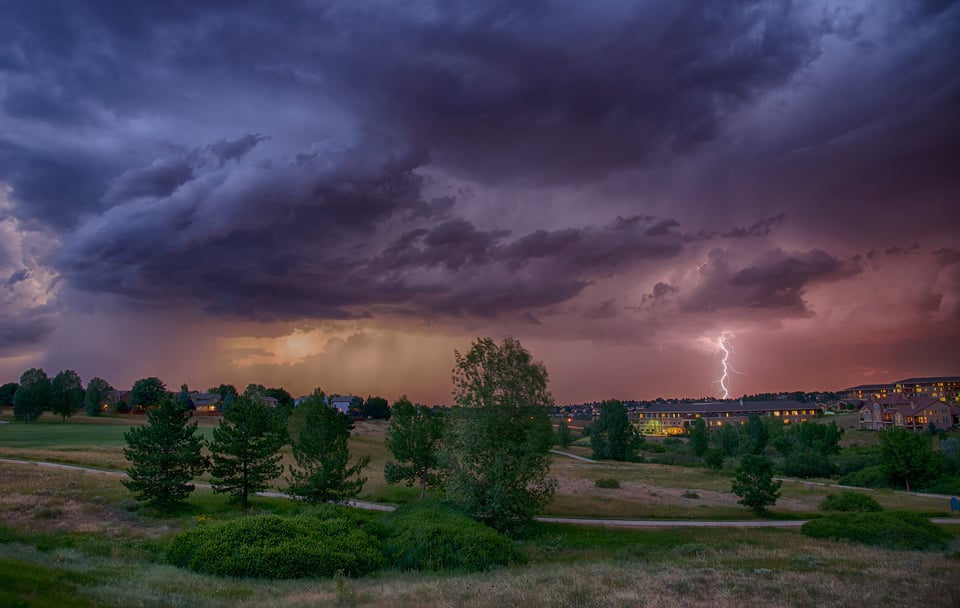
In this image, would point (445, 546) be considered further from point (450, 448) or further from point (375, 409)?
point (375, 409)

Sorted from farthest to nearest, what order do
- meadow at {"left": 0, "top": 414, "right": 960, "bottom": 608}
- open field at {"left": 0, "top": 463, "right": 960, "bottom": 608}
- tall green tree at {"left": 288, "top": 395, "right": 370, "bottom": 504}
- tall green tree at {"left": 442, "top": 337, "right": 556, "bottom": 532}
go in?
tall green tree at {"left": 288, "top": 395, "right": 370, "bottom": 504} → tall green tree at {"left": 442, "top": 337, "right": 556, "bottom": 532} → meadow at {"left": 0, "top": 414, "right": 960, "bottom": 608} → open field at {"left": 0, "top": 463, "right": 960, "bottom": 608}

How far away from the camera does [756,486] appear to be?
1986 inches

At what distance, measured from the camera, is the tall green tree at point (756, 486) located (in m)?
50.2

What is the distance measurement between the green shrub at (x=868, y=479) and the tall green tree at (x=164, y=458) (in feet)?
278

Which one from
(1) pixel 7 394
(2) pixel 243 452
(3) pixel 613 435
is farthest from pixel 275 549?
(1) pixel 7 394

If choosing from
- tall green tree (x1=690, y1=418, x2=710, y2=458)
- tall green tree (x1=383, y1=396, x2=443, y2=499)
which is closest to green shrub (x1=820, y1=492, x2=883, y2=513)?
tall green tree (x1=383, y1=396, x2=443, y2=499)

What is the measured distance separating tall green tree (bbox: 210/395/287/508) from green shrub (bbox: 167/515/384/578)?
16.7 metres

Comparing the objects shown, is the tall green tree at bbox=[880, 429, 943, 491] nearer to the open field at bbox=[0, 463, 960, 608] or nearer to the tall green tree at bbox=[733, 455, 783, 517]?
the tall green tree at bbox=[733, 455, 783, 517]

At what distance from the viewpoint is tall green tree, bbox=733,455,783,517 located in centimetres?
5016

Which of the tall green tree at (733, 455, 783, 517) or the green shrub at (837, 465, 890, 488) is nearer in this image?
the tall green tree at (733, 455, 783, 517)

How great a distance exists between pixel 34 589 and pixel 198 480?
161 ft

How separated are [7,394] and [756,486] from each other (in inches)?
8056

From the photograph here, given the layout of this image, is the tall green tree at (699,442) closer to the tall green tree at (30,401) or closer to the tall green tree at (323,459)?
the tall green tree at (323,459)

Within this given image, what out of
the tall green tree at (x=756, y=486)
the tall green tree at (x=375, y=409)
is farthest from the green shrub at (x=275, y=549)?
the tall green tree at (x=375, y=409)
